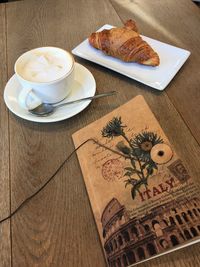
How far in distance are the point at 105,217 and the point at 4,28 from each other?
0.70m

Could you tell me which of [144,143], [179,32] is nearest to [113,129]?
[144,143]

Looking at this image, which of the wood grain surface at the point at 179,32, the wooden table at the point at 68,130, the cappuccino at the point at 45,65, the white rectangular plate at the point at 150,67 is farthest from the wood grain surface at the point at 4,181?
the wood grain surface at the point at 179,32

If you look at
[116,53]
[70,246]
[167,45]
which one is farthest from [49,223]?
[167,45]

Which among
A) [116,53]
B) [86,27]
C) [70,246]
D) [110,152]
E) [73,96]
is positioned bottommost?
[70,246]

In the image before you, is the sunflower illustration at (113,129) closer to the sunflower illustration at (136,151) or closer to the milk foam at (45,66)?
the sunflower illustration at (136,151)

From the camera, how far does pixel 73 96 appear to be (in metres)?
0.64

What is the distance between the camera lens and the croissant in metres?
0.68

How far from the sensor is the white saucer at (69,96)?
1.94ft

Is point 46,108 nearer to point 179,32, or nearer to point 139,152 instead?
point 139,152

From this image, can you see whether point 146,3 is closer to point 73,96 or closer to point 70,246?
point 73,96

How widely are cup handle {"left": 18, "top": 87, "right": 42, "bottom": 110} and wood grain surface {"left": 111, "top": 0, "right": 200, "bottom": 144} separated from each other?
30cm

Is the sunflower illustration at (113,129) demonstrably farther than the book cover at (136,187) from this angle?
Yes

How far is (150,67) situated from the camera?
691 mm

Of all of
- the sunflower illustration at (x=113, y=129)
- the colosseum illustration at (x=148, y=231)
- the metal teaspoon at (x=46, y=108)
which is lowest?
the colosseum illustration at (x=148, y=231)
